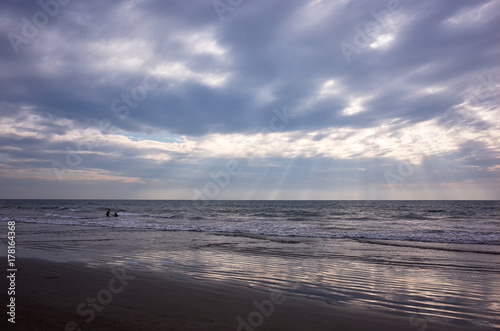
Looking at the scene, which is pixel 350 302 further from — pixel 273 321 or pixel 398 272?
pixel 398 272

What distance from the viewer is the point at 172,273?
911 cm

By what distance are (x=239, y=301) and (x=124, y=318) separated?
7.92ft

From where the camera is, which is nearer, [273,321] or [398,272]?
[273,321]

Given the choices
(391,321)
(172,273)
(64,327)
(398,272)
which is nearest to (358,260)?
(398,272)

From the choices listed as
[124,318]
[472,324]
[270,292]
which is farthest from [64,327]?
[472,324]

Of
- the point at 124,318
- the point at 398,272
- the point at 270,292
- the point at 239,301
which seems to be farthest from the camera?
the point at 398,272

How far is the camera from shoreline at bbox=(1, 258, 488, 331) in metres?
5.05

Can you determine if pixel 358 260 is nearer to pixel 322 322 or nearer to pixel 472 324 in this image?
pixel 472 324

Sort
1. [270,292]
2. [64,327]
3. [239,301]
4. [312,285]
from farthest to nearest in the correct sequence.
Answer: [312,285]
[270,292]
[239,301]
[64,327]

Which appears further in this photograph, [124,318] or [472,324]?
[472,324]

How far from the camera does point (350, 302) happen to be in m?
6.61

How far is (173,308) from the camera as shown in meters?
5.87

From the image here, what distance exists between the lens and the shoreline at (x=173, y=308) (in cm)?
505

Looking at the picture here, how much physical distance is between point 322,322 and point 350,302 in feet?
4.97
